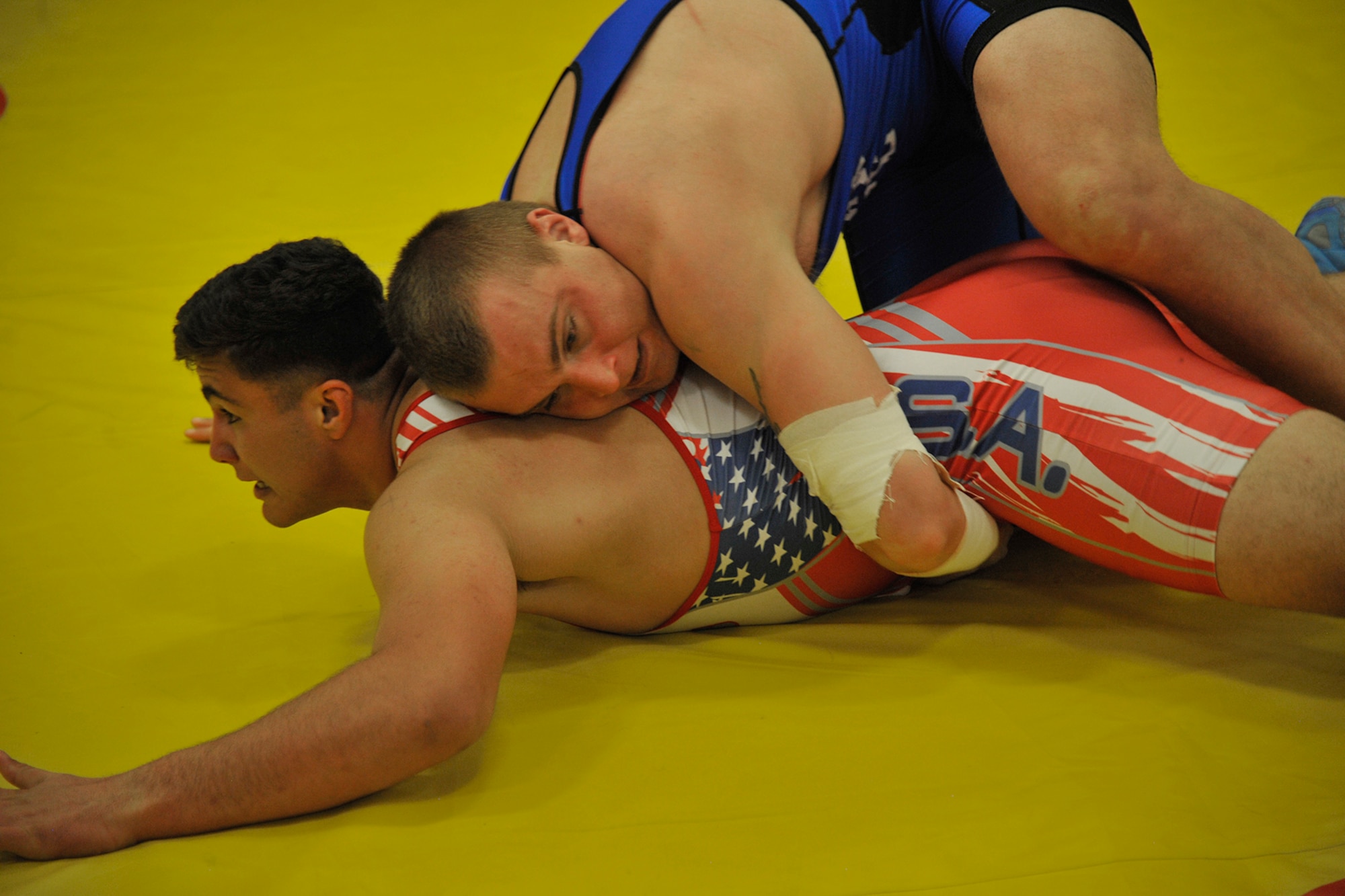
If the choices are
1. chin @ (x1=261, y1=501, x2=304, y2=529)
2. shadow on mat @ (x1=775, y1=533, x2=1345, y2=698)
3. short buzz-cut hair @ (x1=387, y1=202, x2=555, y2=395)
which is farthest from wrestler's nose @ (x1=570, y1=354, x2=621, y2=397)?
chin @ (x1=261, y1=501, x2=304, y2=529)

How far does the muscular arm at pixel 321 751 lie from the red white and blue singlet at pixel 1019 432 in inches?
14.2

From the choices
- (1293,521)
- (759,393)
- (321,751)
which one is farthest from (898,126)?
(321,751)

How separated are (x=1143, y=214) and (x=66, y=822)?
1.39m

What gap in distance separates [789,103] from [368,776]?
3.16 feet

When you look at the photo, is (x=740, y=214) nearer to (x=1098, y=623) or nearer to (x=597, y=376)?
(x=597, y=376)

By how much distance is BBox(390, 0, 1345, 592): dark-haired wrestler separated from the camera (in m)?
1.41

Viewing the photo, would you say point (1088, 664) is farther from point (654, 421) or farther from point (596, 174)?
point (596, 174)

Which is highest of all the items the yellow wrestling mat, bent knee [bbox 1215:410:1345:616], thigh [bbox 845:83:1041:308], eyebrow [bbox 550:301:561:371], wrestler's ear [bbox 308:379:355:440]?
thigh [bbox 845:83:1041:308]

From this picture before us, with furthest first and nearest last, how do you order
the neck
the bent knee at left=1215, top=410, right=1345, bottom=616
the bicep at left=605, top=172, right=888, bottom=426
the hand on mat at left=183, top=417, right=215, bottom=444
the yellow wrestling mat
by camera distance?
the hand on mat at left=183, top=417, right=215, bottom=444 → the neck → the bicep at left=605, top=172, right=888, bottom=426 → the bent knee at left=1215, top=410, right=1345, bottom=616 → the yellow wrestling mat

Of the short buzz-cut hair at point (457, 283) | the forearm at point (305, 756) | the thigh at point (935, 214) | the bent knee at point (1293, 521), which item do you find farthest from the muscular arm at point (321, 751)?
the thigh at point (935, 214)

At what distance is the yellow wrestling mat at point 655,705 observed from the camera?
1.13 m

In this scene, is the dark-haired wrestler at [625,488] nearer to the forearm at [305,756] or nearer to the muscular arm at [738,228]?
the forearm at [305,756]

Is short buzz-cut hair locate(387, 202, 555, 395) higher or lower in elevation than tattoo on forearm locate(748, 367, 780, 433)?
higher

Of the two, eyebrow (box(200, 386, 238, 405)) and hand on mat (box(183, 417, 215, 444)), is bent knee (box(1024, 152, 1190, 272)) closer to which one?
eyebrow (box(200, 386, 238, 405))
